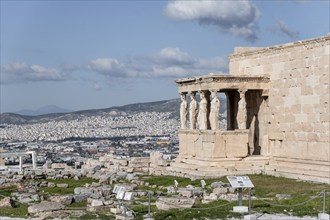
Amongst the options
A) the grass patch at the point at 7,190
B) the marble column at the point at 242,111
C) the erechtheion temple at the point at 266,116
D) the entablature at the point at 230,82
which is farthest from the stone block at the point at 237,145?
the grass patch at the point at 7,190

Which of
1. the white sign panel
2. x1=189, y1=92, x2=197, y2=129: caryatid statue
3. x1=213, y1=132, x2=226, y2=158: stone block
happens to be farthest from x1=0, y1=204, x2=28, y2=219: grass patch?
x1=189, y1=92, x2=197, y2=129: caryatid statue

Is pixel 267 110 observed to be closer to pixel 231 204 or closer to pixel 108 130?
pixel 231 204

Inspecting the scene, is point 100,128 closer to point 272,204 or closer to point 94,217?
point 272,204

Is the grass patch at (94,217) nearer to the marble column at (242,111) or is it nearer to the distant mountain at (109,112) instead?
the marble column at (242,111)

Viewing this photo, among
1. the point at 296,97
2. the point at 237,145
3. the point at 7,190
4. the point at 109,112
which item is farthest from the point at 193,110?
the point at 109,112

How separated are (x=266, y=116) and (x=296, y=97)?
2.32 metres

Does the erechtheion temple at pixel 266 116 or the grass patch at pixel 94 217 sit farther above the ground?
the erechtheion temple at pixel 266 116

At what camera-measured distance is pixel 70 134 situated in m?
115

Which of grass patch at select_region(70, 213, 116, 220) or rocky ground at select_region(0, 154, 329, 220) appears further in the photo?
rocky ground at select_region(0, 154, 329, 220)

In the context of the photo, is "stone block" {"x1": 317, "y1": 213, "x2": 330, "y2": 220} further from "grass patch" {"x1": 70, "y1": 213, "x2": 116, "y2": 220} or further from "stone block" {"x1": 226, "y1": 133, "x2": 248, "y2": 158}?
"stone block" {"x1": 226, "y1": 133, "x2": 248, "y2": 158}

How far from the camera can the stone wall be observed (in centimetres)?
2522

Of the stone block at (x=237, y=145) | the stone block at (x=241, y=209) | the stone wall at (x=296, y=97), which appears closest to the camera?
the stone block at (x=241, y=209)

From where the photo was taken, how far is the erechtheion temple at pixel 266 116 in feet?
83.4

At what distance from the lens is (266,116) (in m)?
28.8
